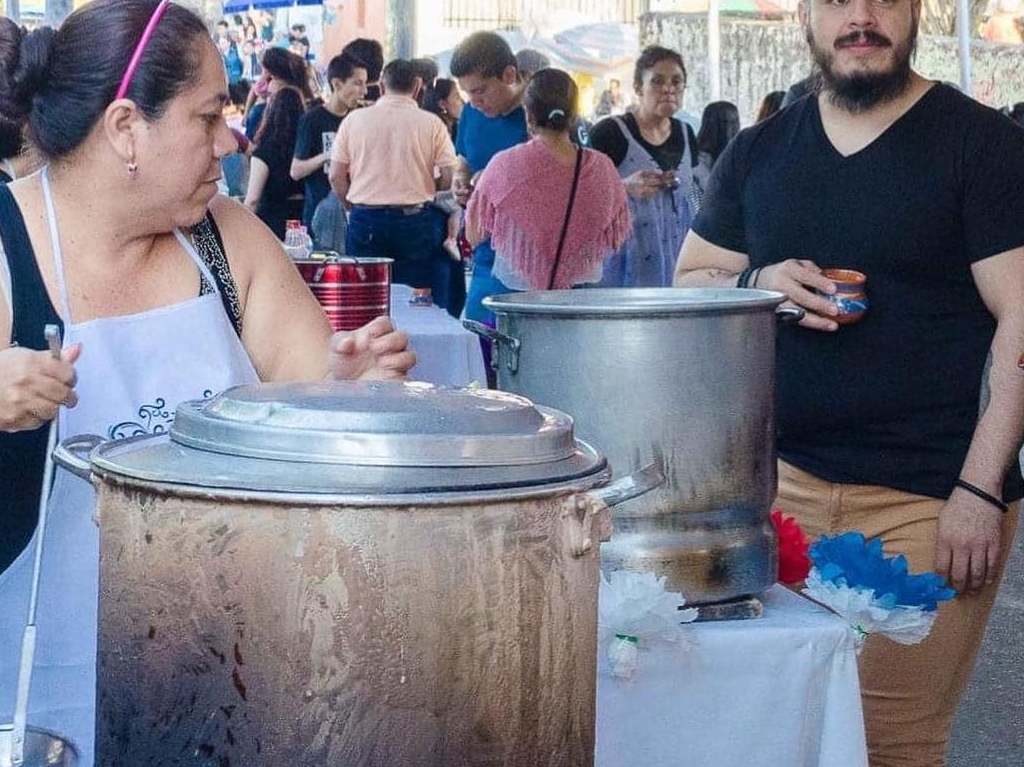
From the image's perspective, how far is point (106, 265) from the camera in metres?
1.92

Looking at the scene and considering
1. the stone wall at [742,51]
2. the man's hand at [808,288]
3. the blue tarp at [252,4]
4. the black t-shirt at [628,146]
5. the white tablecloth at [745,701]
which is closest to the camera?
the white tablecloth at [745,701]

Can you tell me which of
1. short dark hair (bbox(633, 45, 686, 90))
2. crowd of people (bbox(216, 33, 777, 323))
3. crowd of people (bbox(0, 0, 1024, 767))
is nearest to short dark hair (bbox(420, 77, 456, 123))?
crowd of people (bbox(216, 33, 777, 323))

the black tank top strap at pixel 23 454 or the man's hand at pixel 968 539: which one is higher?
the black tank top strap at pixel 23 454

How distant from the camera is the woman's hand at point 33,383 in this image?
1.50m

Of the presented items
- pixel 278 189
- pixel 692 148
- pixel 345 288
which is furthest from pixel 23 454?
pixel 278 189

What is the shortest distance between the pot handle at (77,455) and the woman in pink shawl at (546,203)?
432cm

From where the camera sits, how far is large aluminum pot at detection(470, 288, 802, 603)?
1.84 m

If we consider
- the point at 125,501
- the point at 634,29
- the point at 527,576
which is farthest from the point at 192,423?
the point at 634,29

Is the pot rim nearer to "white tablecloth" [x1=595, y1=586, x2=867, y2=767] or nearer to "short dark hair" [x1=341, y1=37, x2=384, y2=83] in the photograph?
"white tablecloth" [x1=595, y1=586, x2=867, y2=767]

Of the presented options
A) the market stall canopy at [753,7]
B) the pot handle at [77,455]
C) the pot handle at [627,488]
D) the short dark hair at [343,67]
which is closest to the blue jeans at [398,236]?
the short dark hair at [343,67]

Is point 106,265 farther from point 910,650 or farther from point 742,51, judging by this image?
point 742,51

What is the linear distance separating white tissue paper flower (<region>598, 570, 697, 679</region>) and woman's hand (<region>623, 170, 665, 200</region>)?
443 cm

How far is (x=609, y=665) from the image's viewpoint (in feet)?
6.17

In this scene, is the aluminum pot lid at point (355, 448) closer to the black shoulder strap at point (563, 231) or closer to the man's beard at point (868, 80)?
the man's beard at point (868, 80)
